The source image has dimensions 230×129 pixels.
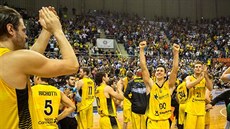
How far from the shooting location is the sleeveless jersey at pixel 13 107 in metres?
2.30

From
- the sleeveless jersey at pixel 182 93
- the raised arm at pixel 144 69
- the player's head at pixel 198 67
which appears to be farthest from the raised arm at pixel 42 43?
the sleeveless jersey at pixel 182 93

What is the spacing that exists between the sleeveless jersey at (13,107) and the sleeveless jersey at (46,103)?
2.80 metres

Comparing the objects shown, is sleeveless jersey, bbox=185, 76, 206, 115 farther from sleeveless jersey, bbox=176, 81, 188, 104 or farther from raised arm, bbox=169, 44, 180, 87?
raised arm, bbox=169, 44, 180, 87

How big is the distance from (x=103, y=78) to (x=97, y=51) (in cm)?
1832

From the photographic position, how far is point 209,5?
44156 mm

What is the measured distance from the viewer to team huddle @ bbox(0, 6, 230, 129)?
234 centimetres

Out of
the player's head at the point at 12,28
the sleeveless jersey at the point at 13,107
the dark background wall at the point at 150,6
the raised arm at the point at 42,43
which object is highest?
the dark background wall at the point at 150,6

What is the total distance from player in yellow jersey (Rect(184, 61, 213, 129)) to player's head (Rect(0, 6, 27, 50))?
6539 millimetres

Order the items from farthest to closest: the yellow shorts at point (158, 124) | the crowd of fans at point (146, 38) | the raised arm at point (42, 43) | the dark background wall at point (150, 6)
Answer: the dark background wall at point (150, 6)
the crowd of fans at point (146, 38)
the yellow shorts at point (158, 124)
the raised arm at point (42, 43)

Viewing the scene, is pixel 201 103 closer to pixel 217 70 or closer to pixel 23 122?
pixel 23 122

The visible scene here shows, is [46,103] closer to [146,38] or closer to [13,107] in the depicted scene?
[13,107]

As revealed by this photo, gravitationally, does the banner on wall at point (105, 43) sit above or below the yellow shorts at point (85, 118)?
above

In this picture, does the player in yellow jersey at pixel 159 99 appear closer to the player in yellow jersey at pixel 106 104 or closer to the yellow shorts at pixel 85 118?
the player in yellow jersey at pixel 106 104

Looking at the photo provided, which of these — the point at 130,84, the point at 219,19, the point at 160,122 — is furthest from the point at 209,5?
the point at 160,122
